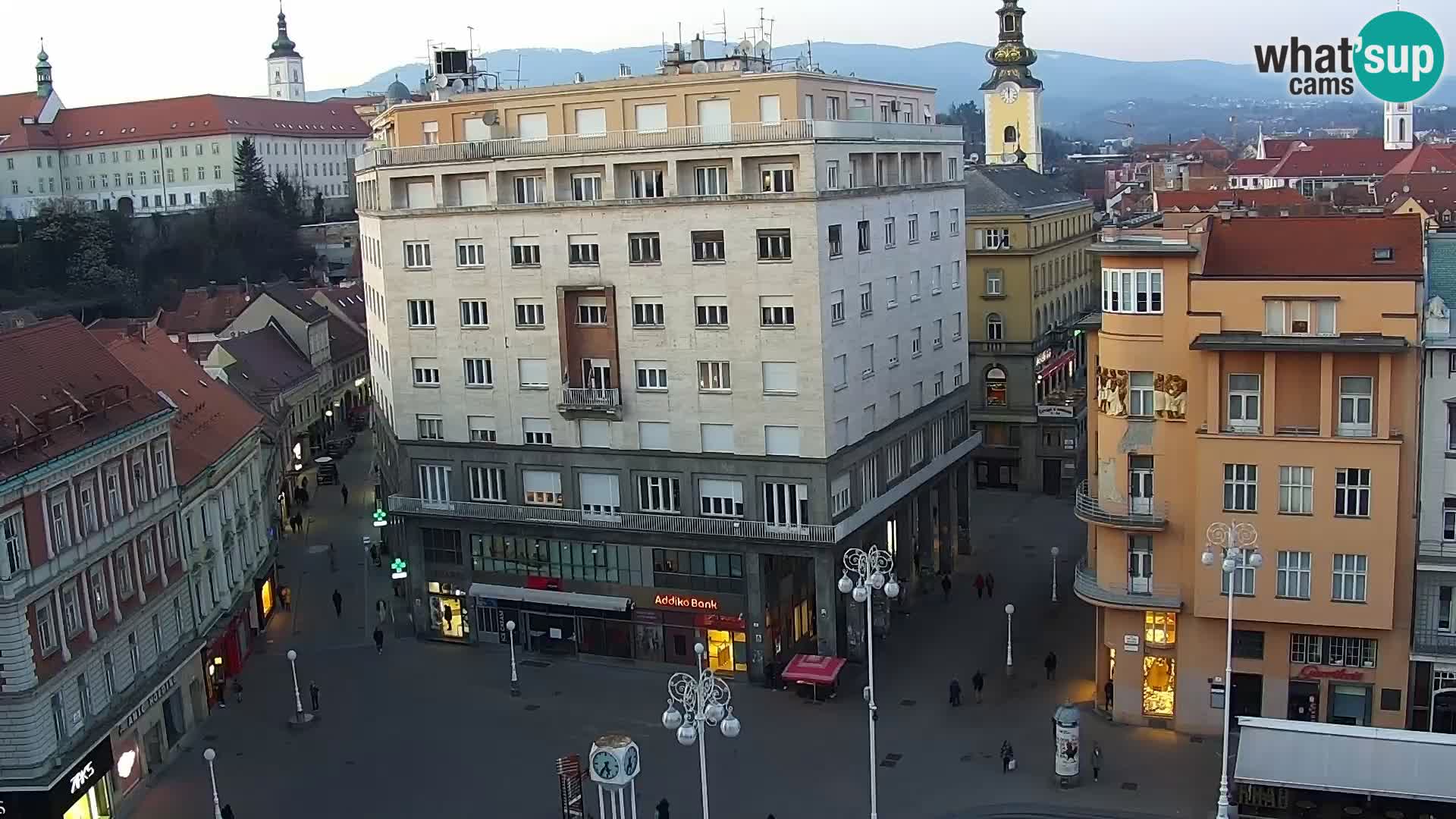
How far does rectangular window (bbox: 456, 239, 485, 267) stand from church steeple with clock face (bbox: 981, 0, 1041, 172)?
90.8m

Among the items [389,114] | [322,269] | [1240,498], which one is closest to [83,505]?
[389,114]

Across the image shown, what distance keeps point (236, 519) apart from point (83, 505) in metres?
17.0

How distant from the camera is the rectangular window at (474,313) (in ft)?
Answer: 185

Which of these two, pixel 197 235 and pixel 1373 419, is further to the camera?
pixel 197 235

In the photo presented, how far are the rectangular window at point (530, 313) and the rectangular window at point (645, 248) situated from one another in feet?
13.7

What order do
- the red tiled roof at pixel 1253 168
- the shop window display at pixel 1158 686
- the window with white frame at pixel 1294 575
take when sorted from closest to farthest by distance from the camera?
the window with white frame at pixel 1294 575 < the shop window display at pixel 1158 686 < the red tiled roof at pixel 1253 168

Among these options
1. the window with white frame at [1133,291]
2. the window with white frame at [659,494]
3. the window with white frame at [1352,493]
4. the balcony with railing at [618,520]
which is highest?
the window with white frame at [1133,291]

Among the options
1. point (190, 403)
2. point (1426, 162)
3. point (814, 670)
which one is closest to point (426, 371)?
point (190, 403)

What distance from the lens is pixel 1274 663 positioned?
44625mm

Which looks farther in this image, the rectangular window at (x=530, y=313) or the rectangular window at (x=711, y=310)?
the rectangular window at (x=530, y=313)

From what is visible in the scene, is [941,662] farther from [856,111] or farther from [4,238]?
[4,238]

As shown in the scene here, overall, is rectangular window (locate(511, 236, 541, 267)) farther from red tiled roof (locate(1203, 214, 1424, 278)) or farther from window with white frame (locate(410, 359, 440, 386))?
red tiled roof (locate(1203, 214, 1424, 278))

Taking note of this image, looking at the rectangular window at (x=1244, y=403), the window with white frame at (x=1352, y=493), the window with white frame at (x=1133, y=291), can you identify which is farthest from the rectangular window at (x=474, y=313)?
the window with white frame at (x=1352, y=493)

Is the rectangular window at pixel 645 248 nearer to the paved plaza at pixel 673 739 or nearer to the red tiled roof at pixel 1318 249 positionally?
the paved plaza at pixel 673 739
